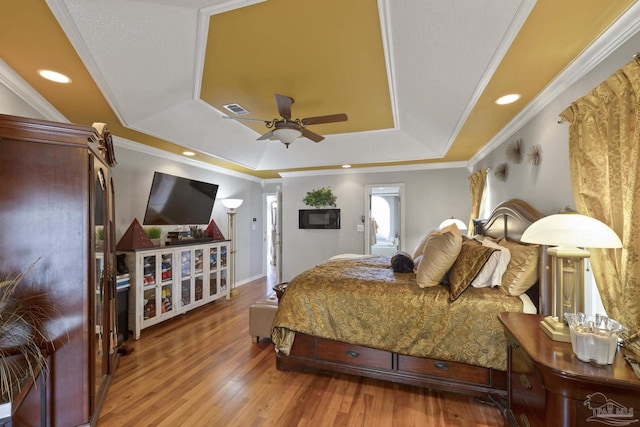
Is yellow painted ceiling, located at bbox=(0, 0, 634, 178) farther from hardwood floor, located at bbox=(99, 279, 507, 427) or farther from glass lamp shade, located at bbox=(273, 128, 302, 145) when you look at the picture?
hardwood floor, located at bbox=(99, 279, 507, 427)

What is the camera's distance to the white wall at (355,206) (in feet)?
17.1

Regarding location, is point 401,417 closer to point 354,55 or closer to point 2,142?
point 354,55

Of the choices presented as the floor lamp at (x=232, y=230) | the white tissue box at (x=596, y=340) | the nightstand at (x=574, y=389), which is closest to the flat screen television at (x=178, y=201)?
the floor lamp at (x=232, y=230)

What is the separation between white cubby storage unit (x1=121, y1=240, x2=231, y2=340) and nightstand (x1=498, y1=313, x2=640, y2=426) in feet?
12.1

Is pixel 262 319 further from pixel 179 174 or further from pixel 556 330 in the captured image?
pixel 179 174

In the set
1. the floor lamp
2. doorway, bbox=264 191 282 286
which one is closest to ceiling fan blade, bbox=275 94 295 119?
the floor lamp

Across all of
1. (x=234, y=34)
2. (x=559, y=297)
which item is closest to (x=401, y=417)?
(x=559, y=297)

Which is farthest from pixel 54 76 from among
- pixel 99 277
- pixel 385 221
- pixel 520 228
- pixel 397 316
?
pixel 385 221

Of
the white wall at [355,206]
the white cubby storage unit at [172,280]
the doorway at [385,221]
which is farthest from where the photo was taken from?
the doorway at [385,221]

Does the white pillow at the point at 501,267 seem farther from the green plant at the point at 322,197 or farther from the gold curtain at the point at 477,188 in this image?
the green plant at the point at 322,197

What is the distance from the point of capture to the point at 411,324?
224 cm

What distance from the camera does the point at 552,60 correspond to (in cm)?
185

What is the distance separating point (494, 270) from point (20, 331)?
3.04 metres

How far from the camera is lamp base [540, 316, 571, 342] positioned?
57.6 inches
